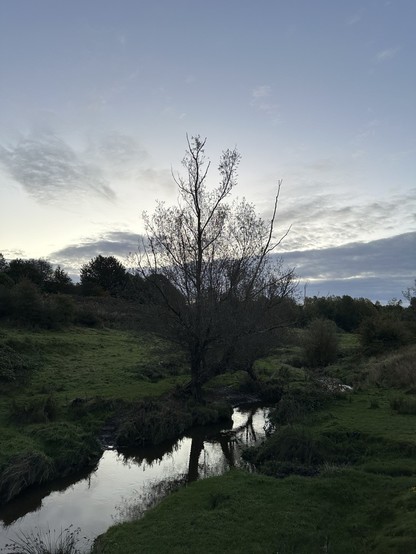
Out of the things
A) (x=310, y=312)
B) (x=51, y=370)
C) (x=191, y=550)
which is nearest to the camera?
(x=191, y=550)

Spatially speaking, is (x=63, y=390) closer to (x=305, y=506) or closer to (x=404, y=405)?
(x=404, y=405)

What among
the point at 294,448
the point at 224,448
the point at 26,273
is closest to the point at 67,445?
the point at 224,448

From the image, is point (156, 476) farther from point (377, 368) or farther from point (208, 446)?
point (377, 368)

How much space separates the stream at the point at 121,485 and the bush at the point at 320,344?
20754 mm

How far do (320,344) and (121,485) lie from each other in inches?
1121

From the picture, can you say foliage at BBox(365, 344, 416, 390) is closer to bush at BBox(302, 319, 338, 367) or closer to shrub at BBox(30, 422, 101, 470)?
bush at BBox(302, 319, 338, 367)

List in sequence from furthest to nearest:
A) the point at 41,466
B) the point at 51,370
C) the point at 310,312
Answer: the point at 310,312
the point at 51,370
the point at 41,466

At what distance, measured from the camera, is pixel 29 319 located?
36.1 metres

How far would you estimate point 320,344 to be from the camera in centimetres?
3969

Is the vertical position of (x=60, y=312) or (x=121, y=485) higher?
(x=60, y=312)

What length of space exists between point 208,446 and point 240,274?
9.49 metres

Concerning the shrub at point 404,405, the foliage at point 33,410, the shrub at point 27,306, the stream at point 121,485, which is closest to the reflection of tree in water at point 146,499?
the stream at point 121,485

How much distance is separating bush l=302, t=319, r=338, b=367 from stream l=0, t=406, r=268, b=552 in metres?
20.8

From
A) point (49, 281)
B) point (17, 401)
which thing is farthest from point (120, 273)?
point (17, 401)
